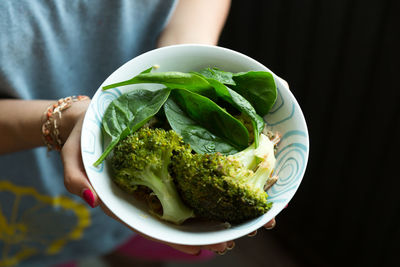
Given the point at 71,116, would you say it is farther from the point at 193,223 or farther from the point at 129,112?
the point at 193,223

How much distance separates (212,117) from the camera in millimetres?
790

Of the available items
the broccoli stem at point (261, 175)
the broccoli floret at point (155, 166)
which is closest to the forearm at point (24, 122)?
the broccoli floret at point (155, 166)

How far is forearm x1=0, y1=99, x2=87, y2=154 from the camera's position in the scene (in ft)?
2.97

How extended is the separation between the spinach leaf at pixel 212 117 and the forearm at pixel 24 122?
0.86 feet

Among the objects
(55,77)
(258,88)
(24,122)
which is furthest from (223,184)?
(55,77)

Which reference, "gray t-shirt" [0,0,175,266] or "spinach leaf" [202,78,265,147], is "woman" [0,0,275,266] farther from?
"spinach leaf" [202,78,265,147]

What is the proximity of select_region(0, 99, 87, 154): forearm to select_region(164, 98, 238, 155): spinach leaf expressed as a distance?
24cm

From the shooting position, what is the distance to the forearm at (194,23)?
1.09 meters

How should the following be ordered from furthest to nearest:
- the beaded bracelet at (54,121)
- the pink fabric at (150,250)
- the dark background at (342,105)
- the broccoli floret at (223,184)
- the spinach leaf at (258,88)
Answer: the pink fabric at (150,250) < the dark background at (342,105) < the beaded bracelet at (54,121) < the spinach leaf at (258,88) < the broccoli floret at (223,184)

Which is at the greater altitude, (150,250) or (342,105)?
(342,105)

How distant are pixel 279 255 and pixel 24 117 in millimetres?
1674

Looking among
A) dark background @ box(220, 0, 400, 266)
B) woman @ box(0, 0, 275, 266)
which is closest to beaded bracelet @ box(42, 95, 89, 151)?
woman @ box(0, 0, 275, 266)

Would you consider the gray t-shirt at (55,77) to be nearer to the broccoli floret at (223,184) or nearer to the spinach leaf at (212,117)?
the spinach leaf at (212,117)

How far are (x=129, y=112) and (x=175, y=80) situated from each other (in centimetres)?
12
